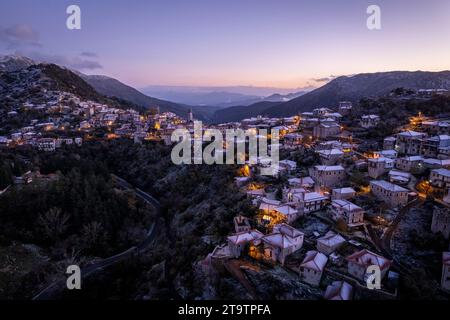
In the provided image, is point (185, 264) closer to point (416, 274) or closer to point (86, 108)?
point (416, 274)

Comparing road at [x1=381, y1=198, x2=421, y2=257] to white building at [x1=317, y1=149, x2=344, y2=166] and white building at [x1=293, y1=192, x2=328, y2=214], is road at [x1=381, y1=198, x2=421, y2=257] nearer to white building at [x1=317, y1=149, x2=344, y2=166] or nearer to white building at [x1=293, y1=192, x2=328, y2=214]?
white building at [x1=293, y1=192, x2=328, y2=214]

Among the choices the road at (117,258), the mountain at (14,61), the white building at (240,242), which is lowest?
the road at (117,258)

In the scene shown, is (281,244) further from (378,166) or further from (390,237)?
(378,166)

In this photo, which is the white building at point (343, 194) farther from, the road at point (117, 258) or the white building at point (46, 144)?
the white building at point (46, 144)

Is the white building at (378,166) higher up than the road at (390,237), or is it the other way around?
the white building at (378,166)

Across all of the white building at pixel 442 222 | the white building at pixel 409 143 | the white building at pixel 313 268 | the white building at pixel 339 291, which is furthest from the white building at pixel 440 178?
the white building at pixel 339 291

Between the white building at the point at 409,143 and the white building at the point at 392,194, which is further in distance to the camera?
the white building at the point at 409,143
